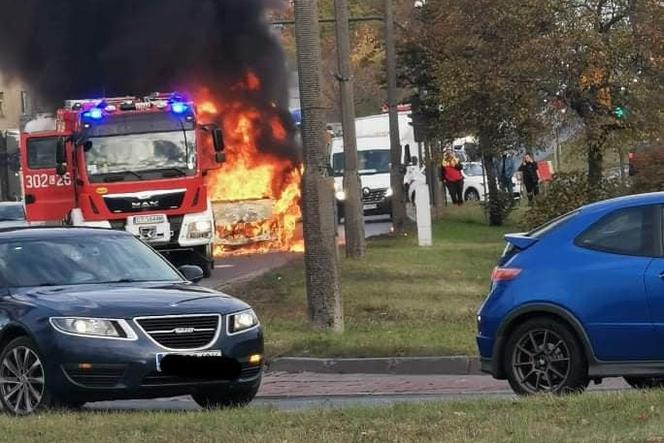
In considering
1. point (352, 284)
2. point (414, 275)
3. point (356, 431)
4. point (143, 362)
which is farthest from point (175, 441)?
point (414, 275)

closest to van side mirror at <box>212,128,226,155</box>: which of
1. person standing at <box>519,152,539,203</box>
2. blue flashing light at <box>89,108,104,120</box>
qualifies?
blue flashing light at <box>89,108,104,120</box>

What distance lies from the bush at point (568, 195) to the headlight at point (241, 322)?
16.2 m

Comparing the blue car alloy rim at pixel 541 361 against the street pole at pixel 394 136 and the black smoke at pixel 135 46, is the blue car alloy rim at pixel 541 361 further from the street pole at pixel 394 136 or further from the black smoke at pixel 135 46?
the black smoke at pixel 135 46

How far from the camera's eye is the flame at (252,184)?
101 feet

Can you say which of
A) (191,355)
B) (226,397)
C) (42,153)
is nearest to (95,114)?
(42,153)

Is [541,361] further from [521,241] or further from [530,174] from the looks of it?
[530,174]

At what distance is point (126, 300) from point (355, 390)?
302cm

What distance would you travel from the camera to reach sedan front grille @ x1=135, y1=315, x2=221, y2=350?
1091cm

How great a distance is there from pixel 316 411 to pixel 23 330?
8.20ft

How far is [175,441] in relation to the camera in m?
8.88

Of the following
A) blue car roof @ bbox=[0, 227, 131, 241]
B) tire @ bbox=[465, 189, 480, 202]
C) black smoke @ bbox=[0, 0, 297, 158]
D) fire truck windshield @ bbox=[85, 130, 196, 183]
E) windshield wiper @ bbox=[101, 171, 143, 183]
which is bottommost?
tire @ bbox=[465, 189, 480, 202]

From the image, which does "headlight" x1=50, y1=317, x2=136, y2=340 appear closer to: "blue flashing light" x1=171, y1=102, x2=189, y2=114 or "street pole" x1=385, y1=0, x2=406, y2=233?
"blue flashing light" x1=171, y1=102, x2=189, y2=114

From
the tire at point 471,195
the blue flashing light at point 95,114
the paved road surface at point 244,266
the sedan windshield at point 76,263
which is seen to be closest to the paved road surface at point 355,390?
the sedan windshield at point 76,263

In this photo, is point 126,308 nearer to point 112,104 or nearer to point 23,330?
point 23,330
